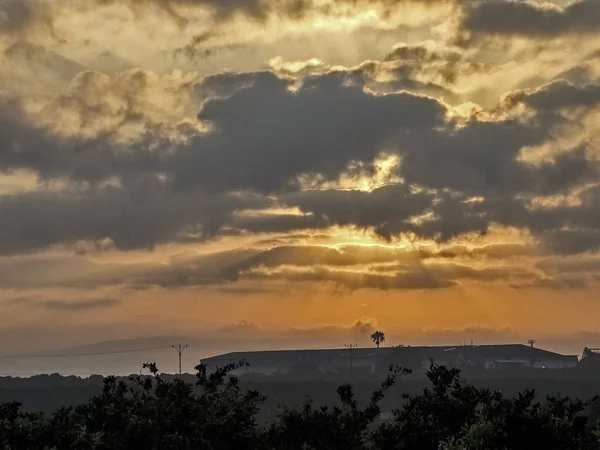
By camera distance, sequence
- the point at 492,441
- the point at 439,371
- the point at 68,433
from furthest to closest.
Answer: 1. the point at 439,371
2. the point at 68,433
3. the point at 492,441

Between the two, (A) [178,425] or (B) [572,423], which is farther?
(A) [178,425]

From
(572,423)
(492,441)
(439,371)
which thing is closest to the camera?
(492,441)

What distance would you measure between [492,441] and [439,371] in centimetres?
1763

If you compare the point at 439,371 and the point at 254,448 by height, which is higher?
the point at 439,371

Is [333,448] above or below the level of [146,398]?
below

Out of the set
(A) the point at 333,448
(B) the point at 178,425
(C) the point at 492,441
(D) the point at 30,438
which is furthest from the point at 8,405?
(C) the point at 492,441

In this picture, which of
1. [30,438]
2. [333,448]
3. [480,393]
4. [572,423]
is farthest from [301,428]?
[572,423]

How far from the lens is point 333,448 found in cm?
5644

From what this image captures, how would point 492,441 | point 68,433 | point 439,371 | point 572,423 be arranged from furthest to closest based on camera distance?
point 439,371, point 68,433, point 572,423, point 492,441

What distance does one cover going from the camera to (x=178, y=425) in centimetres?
5300

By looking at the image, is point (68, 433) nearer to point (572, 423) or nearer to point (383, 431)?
point (383, 431)

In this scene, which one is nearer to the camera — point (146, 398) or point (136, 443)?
point (136, 443)

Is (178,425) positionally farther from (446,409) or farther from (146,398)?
(446,409)

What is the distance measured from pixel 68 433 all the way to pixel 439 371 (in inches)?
834
